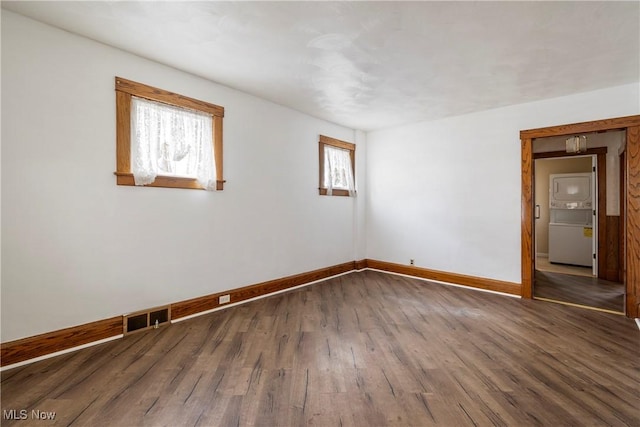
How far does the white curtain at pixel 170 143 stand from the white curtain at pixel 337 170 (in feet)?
7.01

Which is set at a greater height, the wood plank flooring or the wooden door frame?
the wooden door frame

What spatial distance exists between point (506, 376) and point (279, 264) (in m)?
2.93

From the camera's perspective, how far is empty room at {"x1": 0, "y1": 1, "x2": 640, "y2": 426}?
2.03 meters

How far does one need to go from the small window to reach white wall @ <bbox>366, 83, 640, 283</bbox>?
0.45 meters

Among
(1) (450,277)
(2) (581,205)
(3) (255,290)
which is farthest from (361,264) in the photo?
(2) (581,205)

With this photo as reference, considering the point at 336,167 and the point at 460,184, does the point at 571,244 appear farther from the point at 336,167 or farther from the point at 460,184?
the point at 336,167

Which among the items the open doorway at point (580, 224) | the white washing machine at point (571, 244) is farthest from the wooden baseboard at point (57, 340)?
the white washing machine at point (571, 244)

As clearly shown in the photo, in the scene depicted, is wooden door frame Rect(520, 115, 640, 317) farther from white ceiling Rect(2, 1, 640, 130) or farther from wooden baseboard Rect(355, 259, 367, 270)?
wooden baseboard Rect(355, 259, 367, 270)

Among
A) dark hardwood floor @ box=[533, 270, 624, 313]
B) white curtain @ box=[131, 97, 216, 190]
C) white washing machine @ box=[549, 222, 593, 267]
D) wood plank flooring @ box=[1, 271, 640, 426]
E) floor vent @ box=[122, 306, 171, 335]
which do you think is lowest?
wood plank flooring @ box=[1, 271, 640, 426]

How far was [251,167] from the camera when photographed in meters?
3.91

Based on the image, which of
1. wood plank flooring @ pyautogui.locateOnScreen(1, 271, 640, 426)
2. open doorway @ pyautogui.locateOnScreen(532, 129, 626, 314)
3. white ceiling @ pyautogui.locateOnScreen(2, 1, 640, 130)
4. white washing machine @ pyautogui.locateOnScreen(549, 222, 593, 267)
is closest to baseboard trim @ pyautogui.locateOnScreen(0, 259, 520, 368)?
wood plank flooring @ pyautogui.locateOnScreen(1, 271, 640, 426)

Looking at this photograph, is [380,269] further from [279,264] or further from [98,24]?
[98,24]

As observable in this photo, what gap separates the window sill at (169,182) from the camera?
2790 mm

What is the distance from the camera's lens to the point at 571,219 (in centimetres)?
638
